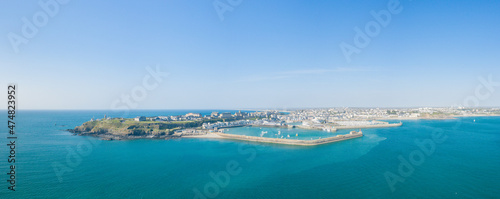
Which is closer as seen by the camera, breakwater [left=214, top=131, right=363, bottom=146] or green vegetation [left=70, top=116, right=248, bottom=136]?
breakwater [left=214, top=131, right=363, bottom=146]

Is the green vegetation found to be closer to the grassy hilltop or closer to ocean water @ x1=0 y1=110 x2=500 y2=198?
the grassy hilltop

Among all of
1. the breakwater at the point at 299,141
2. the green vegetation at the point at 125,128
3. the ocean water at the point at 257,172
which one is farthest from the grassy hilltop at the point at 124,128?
the breakwater at the point at 299,141

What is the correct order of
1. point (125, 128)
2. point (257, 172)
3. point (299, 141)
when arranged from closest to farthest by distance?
point (257, 172) → point (299, 141) → point (125, 128)

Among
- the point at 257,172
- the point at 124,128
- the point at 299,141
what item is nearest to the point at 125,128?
the point at 124,128

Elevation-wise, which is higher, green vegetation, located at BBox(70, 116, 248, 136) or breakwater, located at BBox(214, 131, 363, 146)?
green vegetation, located at BBox(70, 116, 248, 136)

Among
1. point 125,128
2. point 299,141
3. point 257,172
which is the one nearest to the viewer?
point 257,172

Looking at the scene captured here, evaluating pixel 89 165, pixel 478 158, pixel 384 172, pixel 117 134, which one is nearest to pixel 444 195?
pixel 384 172

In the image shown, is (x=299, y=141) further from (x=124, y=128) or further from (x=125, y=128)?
(x=124, y=128)

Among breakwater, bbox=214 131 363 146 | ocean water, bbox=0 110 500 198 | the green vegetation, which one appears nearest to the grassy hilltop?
the green vegetation

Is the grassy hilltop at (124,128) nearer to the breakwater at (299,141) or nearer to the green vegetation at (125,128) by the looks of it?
the green vegetation at (125,128)

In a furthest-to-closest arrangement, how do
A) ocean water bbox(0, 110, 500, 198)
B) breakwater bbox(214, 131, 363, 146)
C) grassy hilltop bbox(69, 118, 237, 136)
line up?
1. grassy hilltop bbox(69, 118, 237, 136)
2. breakwater bbox(214, 131, 363, 146)
3. ocean water bbox(0, 110, 500, 198)
